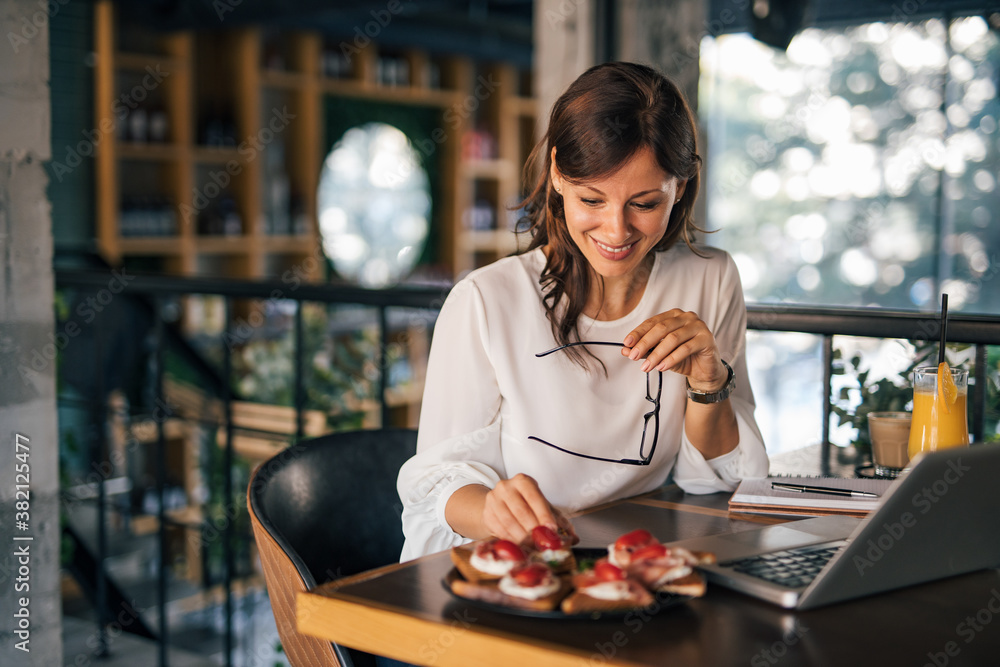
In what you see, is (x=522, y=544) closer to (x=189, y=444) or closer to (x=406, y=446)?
(x=406, y=446)

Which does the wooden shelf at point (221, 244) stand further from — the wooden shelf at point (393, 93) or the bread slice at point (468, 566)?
the bread slice at point (468, 566)

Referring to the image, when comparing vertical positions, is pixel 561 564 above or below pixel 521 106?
below

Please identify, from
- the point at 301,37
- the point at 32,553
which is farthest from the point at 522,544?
the point at 301,37

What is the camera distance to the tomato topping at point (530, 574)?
0.78 meters

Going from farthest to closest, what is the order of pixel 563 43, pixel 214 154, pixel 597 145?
pixel 214 154 < pixel 563 43 < pixel 597 145

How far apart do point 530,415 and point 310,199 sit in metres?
4.24

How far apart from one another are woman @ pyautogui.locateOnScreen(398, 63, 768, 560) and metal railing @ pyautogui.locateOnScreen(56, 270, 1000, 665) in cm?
29

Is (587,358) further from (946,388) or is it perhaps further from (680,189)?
(946,388)

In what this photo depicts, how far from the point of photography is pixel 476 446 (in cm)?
126

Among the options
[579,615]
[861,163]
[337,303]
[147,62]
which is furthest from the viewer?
[147,62]

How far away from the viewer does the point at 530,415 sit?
1283 mm

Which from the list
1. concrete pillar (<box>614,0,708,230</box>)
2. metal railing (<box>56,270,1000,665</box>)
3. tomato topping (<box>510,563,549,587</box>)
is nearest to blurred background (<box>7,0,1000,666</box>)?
concrete pillar (<box>614,0,708,230</box>)

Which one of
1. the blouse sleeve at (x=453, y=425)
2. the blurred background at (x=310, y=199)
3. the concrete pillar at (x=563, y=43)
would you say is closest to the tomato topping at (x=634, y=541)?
the blouse sleeve at (x=453, y=425)

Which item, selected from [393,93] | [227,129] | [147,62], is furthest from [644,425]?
[393,93]
